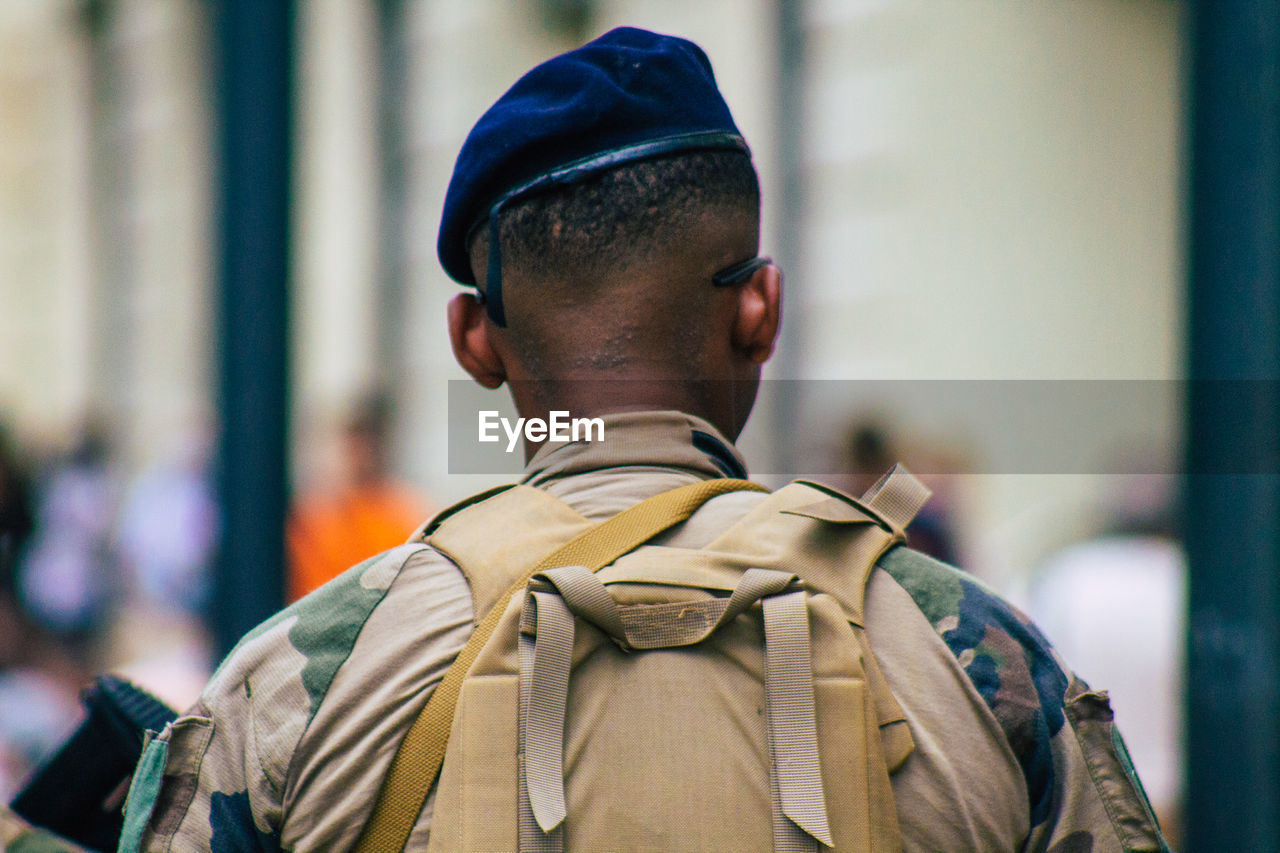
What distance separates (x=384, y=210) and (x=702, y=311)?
731 cm

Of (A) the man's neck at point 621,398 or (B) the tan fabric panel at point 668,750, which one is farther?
(A) the man's neck at point 621,398

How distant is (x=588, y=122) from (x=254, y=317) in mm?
1607

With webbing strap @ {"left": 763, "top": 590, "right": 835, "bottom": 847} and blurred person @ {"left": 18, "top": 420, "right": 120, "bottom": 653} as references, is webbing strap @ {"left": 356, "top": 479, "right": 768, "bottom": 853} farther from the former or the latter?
blurred person @ {"left": 18, "top": 420, "right": 120, "bottom": 653}

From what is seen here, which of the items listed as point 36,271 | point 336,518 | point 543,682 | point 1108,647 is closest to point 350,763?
point 543,682

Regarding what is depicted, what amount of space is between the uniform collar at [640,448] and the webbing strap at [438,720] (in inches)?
4.7

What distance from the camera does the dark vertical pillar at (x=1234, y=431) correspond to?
1960 mm

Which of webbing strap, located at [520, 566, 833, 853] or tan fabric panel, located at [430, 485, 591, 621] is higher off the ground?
tan fabric panel, located at [430, 485, 591, 621]

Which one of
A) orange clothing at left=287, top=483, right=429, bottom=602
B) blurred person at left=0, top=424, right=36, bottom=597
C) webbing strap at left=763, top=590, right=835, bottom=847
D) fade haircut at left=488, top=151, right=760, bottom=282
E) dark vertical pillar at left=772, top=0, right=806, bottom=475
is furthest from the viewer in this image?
dark vertical pillar at left=772, top=0, right=806, bottom=475

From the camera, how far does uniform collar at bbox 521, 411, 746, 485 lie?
1285 mm

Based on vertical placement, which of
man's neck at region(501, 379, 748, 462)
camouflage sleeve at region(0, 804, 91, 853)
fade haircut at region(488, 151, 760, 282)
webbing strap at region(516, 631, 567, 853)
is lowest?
camouflage sleeve at region(0, 804, 91, 853)

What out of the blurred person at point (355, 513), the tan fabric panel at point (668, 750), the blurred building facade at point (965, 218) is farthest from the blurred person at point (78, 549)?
the tan fabric panel at point (668, 750)

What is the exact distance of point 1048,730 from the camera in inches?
45.6

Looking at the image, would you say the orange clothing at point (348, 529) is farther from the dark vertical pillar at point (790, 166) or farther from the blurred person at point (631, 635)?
the blurred person at point (631, 635)

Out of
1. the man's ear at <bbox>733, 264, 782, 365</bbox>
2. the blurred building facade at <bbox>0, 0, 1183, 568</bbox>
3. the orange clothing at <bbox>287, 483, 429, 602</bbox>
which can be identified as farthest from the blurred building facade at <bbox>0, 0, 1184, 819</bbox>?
the man's ear at <bbox>733, 264, 782, 365</bbox>
